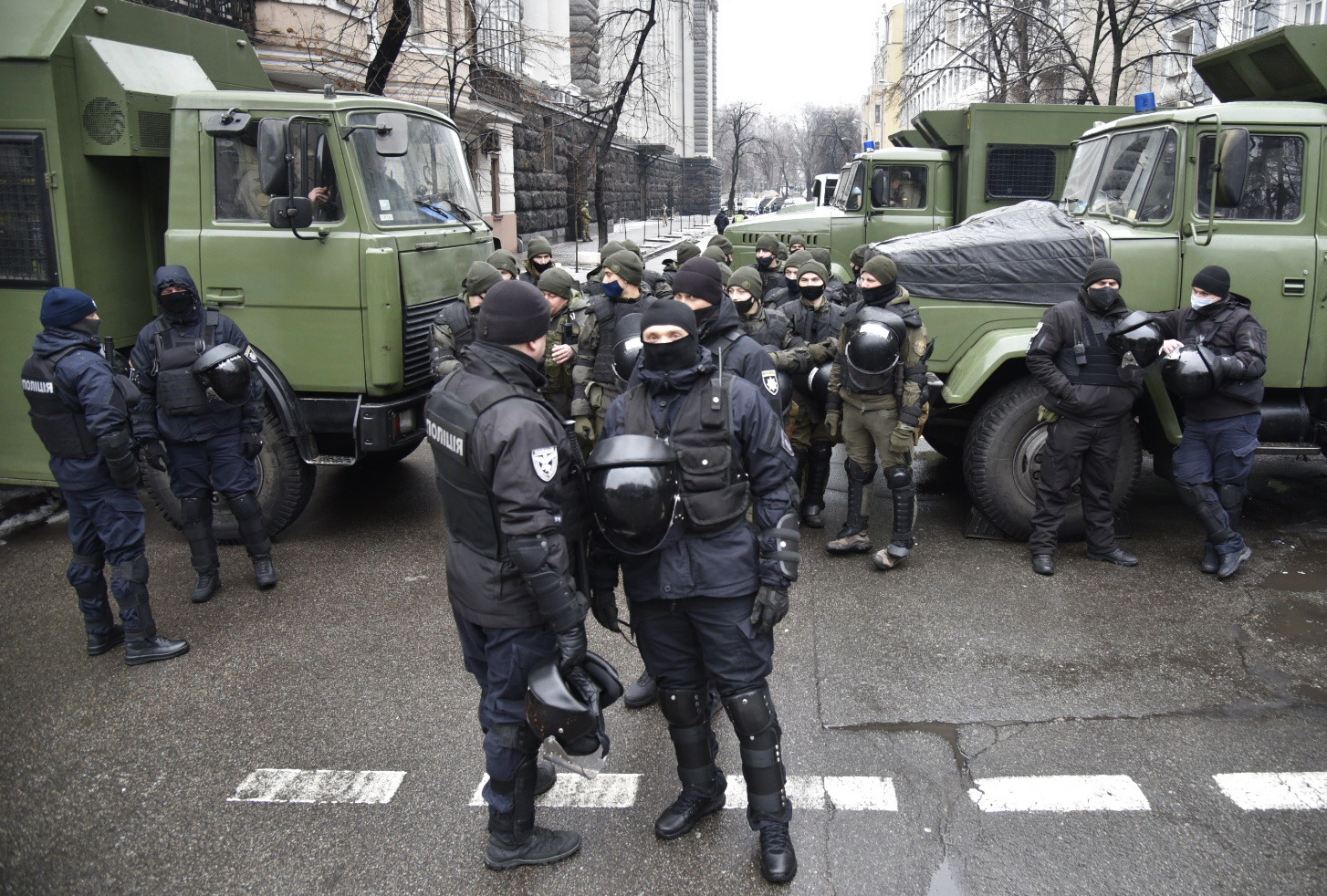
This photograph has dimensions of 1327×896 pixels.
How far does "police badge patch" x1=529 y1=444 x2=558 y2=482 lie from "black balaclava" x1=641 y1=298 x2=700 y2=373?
0.52 metres

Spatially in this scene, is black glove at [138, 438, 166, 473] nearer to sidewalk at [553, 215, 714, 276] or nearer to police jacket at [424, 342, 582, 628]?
police jacket at [424, 342, 582, 628]

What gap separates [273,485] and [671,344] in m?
4.13

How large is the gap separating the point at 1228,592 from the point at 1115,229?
2268 millimetres

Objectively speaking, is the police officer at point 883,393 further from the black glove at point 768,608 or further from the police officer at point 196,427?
the police officer at point 196,427

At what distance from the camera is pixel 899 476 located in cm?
613

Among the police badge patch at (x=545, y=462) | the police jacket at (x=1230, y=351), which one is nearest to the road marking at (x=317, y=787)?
the police badge patch at (x=545, y=462)

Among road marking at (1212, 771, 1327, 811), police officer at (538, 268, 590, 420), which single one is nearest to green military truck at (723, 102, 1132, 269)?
police officer at (538, 268, 590, 420)

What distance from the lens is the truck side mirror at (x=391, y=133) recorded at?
21.1 feet

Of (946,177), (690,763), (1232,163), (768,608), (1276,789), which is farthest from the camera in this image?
(946,177)

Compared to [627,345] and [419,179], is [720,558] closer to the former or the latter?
[627,345]

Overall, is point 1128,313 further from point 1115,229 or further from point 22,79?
point 22,79

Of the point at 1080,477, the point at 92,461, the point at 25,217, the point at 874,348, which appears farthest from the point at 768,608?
the point at 25,217

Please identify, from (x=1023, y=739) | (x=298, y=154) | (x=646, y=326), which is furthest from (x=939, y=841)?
(x=298, y=154)

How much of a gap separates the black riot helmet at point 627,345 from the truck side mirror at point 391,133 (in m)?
2.19
